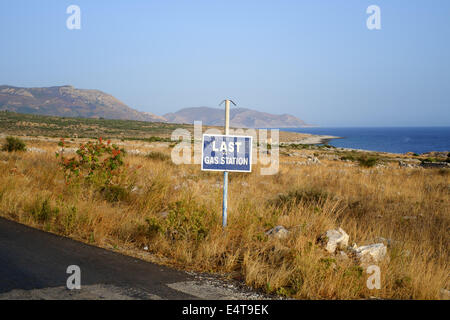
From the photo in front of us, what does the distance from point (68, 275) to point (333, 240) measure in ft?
13.5

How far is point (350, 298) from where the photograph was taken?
178 inches

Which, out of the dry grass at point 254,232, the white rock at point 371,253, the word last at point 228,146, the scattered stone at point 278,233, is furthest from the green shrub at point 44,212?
the white rock at point 371,253

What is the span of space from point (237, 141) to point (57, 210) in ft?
12.5

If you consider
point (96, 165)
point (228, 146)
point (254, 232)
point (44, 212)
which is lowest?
point (254, 232)

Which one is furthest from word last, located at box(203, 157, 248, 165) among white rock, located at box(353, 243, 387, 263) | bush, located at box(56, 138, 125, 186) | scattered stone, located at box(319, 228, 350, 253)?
bush, located at box(56, 138, 125, 186)

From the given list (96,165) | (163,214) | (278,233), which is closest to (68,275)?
(278,233)

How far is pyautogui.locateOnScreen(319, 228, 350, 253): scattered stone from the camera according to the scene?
590 centimetres

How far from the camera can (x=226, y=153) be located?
655cm

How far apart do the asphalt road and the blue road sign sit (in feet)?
6.92

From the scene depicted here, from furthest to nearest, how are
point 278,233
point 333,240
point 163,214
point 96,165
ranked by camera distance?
point 96,165, point 163,214, point 278,233, point 333,240

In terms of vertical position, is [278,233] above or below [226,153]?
below

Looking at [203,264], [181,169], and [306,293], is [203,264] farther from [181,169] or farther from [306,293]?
[181,169]

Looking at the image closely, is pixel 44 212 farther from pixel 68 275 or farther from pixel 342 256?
pixel 342 256

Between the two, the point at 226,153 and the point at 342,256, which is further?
the point at 226,153
